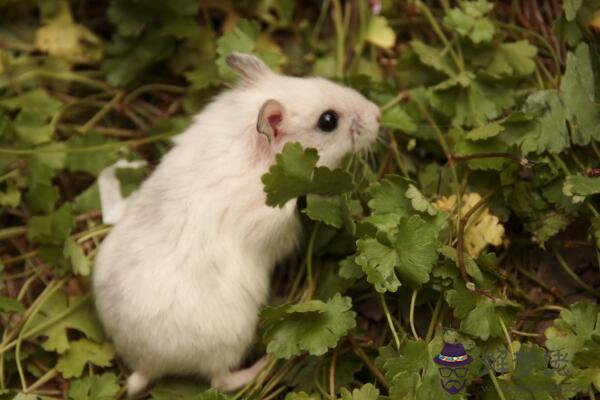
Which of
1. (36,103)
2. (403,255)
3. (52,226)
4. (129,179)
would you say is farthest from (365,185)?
(36,103)

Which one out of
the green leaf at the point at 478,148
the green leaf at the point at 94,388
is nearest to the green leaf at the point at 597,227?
the green leaf at the point at 478,148

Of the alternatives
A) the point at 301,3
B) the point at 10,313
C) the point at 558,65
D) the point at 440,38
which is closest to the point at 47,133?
the point at 10,313

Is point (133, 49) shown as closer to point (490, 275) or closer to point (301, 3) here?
point (301, 3)

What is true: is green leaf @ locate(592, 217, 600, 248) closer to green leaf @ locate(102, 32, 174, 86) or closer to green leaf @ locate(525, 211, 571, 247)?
green leaf @ locate(525, 211, 571, 247)

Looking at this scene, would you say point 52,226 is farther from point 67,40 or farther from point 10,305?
point 67,40

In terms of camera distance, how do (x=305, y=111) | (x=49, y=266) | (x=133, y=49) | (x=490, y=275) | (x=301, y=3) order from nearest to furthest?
(x=490, y=275)
(x=305, y=111)
(x=49, y=266)
(x=133, y=49)
(x=301, y=3)

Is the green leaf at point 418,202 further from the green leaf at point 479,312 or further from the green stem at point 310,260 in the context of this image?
the green stem at point 310,260
